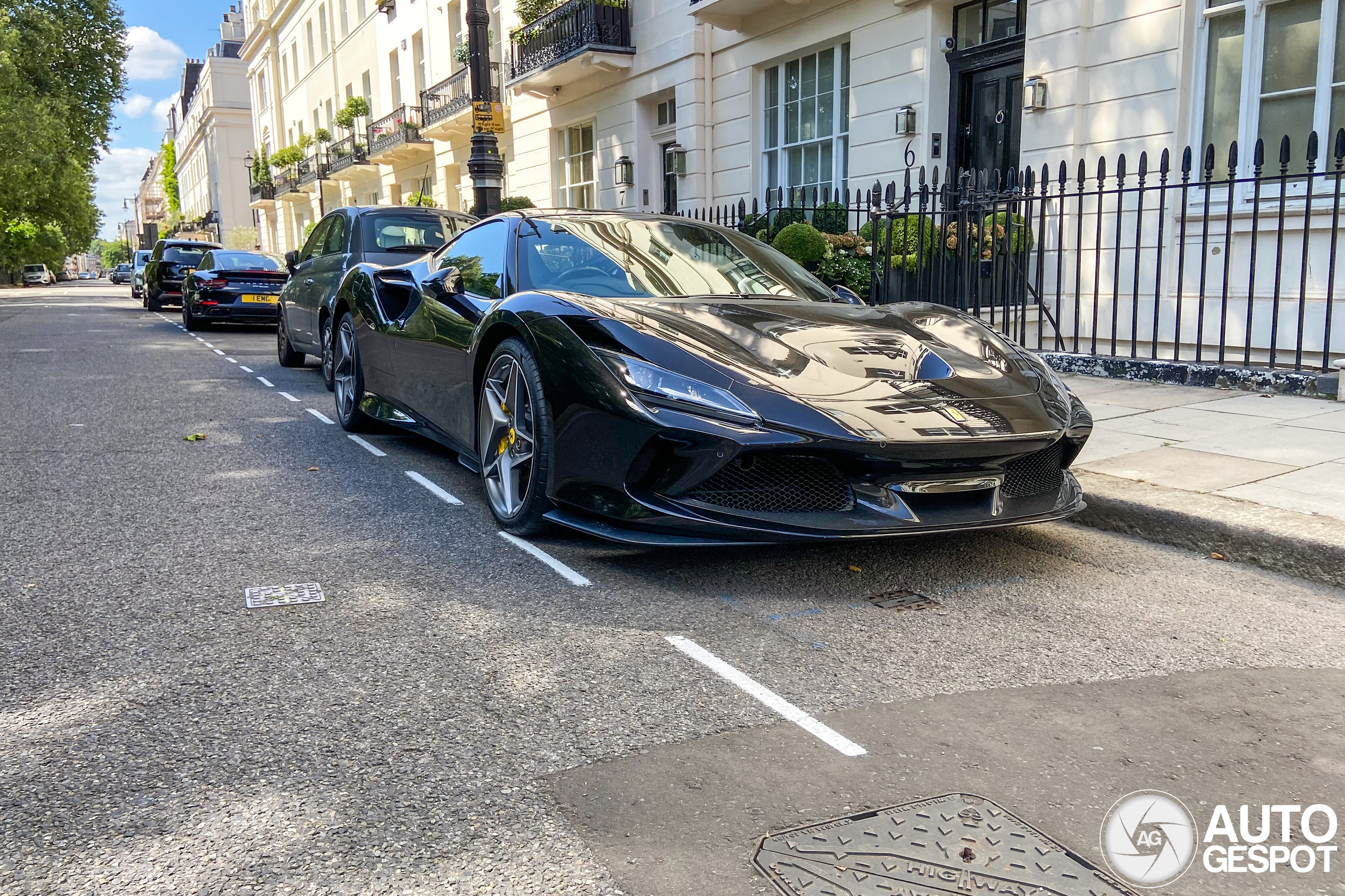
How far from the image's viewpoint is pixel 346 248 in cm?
954

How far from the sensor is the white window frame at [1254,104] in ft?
27.8

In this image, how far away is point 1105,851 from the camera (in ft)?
6.87

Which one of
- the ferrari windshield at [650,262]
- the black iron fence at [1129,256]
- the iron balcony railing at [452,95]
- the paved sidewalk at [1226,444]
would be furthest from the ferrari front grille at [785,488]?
the iron balcony railing at [452,95]

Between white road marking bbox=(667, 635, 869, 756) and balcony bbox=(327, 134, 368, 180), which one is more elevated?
balcony bbox=(327, 134, 368, 180)

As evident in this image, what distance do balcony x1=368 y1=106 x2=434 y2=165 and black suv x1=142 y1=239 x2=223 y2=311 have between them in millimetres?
5571

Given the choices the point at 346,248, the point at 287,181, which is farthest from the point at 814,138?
the point at 287,181

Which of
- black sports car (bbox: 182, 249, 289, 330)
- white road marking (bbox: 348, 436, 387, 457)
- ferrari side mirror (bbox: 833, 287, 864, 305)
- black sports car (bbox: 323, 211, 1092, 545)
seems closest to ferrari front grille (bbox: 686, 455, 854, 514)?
black sports car (bbox: 323, 211, 1092, 545)

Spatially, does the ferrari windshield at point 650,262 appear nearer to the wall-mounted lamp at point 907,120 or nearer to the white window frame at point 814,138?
the white window frame at point 814,138

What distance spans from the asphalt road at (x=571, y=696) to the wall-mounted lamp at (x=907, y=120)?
8533 millimetres

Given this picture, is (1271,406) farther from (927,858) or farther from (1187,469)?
(927,858)

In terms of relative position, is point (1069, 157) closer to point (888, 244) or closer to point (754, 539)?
point (888, 244)

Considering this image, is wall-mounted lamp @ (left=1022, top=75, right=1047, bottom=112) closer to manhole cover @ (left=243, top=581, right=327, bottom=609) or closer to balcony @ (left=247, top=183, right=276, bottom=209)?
manhole cover @ (left=243, top=581, right=327, bottom=609)

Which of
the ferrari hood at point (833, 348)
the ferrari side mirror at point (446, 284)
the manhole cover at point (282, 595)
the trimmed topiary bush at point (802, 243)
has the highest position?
the trimmed topiary bush at point (802, 243)

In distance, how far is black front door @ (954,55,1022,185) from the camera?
1134cm
